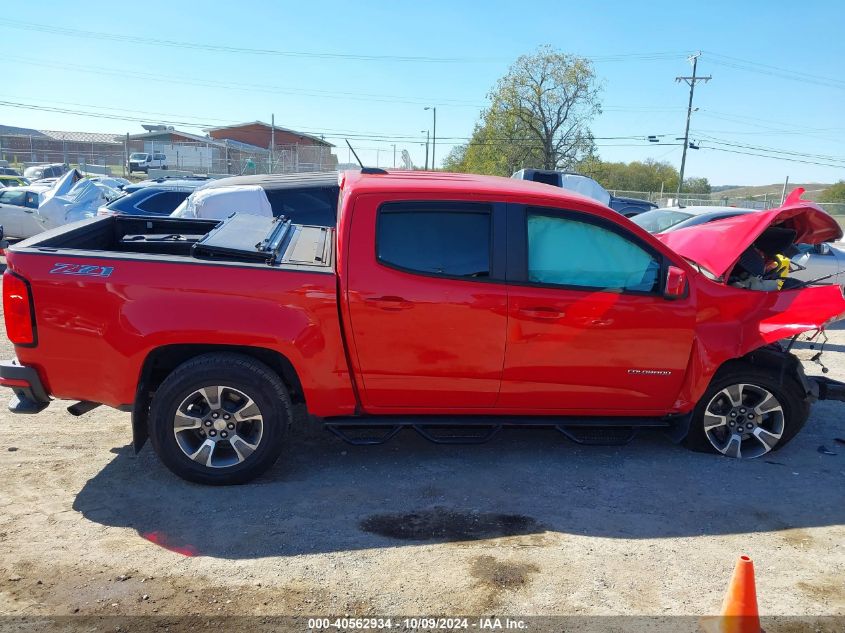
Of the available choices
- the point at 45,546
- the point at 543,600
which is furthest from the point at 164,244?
the point at 543,600

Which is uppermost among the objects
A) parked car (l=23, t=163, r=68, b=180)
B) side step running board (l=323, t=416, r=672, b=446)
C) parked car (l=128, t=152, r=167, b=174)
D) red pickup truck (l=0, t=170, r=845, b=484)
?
parked car (l=128, t=152, r=167, b=174)

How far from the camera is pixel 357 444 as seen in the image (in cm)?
448

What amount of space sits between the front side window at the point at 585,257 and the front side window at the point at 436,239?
339 mm

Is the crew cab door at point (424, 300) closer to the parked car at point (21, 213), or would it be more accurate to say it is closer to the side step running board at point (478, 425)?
the side step running board at point (478, 425)

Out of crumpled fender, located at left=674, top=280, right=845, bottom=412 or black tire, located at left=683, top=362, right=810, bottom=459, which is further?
black tire, located at left=683, top=362, right=810, bottom=459

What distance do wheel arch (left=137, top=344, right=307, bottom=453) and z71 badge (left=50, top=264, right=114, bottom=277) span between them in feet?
1.80

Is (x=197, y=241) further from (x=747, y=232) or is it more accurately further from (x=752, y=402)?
(x=752, y=402)

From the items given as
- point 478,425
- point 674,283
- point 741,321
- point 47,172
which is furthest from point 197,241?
point 47,172

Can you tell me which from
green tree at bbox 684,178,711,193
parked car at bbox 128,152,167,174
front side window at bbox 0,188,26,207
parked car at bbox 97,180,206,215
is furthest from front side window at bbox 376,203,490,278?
green tree at bbox 684,178,711,193

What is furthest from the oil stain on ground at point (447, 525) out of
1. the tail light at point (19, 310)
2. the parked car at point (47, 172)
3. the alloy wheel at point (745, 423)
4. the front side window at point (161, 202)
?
the parked car at point (47, 172)

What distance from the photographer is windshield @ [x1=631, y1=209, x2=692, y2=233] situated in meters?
11.2

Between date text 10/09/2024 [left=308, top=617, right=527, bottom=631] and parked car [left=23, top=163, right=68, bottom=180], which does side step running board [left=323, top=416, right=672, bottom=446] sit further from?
parked car [left=23, top=163, right=68, bottom=180]

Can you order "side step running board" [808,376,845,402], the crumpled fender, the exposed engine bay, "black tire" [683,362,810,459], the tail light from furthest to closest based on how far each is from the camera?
the exposed engine bay < "side step running board" [808,376,845,402] < "black tire" [683,362,810,459] < the crumpled fender < the tail light

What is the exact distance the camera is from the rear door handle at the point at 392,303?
425cm
